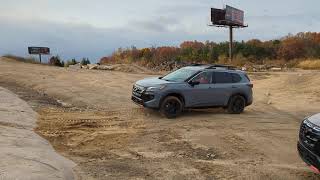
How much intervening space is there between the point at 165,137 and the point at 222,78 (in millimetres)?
5244

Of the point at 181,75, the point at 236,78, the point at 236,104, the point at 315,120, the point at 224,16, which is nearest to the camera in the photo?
the point at 315,120

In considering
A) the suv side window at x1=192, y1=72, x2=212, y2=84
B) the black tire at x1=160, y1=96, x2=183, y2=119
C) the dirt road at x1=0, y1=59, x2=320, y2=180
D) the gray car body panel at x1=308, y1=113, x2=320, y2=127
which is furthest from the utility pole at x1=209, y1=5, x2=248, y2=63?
the gray car body panel at x1=308, y1=113, x2=320, y2=127

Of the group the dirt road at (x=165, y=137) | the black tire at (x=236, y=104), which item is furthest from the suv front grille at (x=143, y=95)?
the black tire at (x=236, y=104)

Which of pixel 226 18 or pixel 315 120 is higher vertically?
pixel 226 18

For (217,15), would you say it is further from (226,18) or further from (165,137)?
(165,137)

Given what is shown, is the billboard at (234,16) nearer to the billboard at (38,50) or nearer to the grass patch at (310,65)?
the grass patch at (310,65)

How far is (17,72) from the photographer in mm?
30359

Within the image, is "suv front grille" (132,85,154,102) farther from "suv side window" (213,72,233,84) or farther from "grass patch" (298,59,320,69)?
"grass patch" (298,59,320,69)

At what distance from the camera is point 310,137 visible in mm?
7832

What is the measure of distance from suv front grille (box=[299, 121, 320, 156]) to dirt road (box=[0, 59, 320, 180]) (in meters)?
1.31

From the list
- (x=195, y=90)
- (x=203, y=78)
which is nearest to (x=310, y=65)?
(x=203, y=78)

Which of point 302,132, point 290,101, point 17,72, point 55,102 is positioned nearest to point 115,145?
point 302,132

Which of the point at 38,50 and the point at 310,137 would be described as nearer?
the point at 310,137

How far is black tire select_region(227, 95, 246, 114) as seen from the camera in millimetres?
17391
